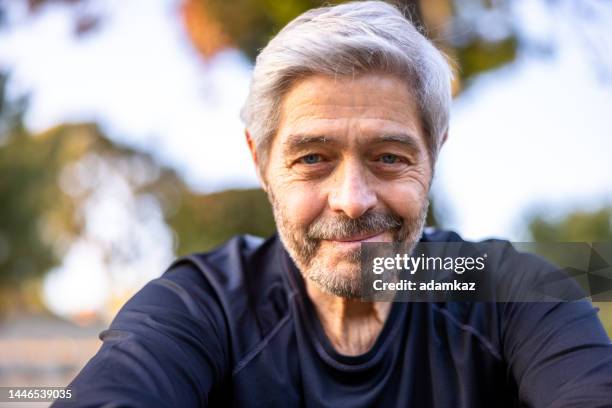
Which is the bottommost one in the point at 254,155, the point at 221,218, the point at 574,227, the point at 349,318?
the point at 349,318

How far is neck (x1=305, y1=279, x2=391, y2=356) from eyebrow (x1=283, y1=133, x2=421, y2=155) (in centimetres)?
44

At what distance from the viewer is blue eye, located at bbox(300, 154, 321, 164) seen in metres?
1.98

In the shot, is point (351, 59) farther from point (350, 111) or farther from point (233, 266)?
point (233, 266)

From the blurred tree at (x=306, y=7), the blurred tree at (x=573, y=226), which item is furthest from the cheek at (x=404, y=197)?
the blurred tree at (x=573, y=226)

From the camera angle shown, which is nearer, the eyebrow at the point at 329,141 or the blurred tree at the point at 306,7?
the eyebrow at the point at 329,141

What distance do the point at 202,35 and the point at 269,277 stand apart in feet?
16.6

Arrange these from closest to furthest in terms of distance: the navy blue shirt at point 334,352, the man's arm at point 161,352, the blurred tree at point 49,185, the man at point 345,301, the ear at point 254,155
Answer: the man's arm at point 161,352 → the navy blue shirt at point 334,352 → the man at point 345,301 → the ear at point 254,155 → the blurred tree at point 49,185

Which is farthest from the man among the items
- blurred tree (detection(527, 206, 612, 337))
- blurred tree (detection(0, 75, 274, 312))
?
blurred tree (detection(0, 75, 274, 312))

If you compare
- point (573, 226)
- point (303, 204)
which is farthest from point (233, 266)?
point (573, 226)

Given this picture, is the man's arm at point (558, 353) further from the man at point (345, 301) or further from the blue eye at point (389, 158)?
the blue eye at point (389, 158)

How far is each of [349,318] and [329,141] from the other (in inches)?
23.1

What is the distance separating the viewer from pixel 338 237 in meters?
1.93

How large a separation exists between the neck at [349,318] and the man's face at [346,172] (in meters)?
0.11

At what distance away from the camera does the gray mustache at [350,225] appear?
190 cm
